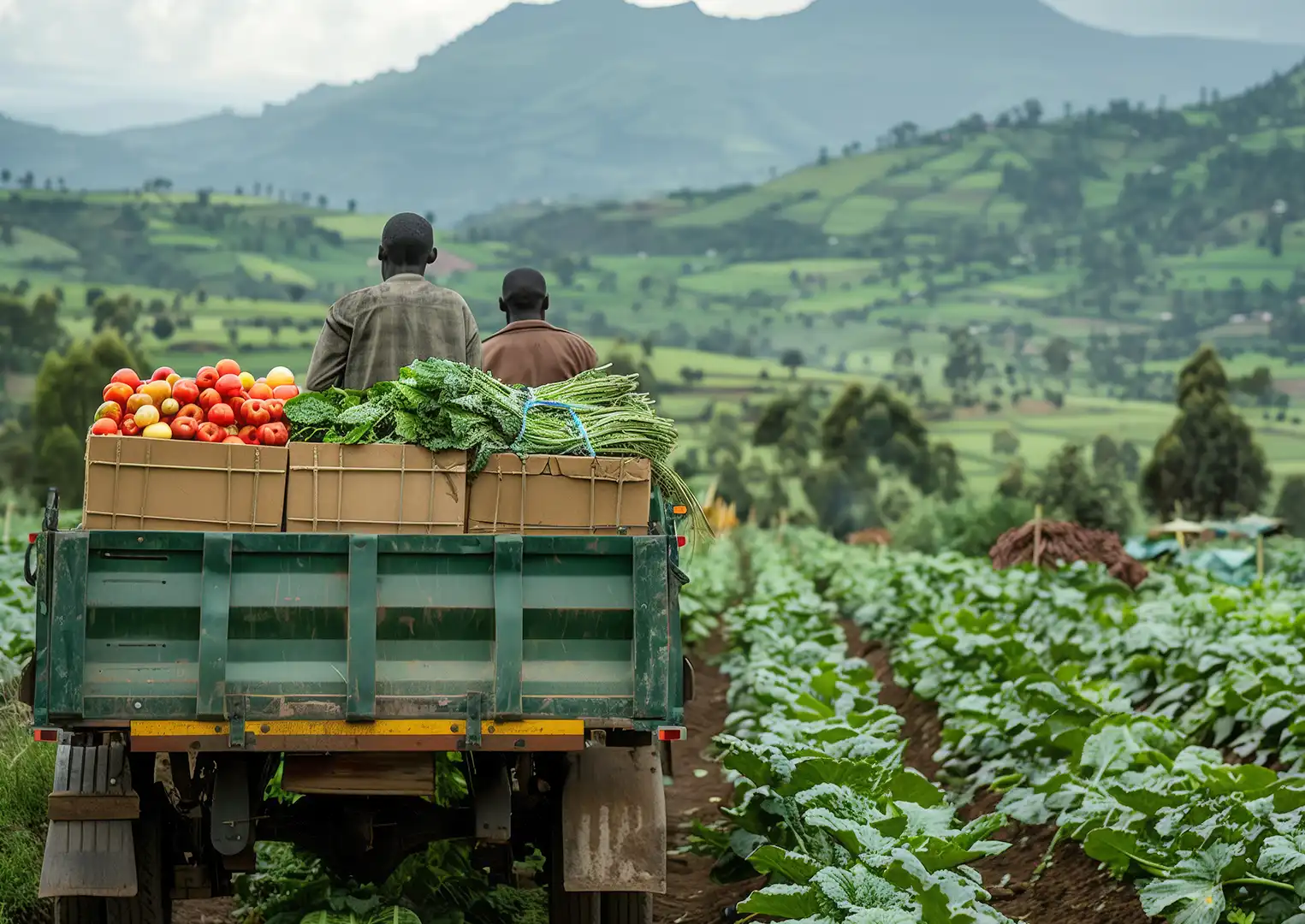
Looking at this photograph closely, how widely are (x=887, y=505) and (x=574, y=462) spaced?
60798 mm

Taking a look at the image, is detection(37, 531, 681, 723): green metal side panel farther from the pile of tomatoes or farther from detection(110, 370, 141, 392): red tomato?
detection(110, 370, 141, 392): red tomato

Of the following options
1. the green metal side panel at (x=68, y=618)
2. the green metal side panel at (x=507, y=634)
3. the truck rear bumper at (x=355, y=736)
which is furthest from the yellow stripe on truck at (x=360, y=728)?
the green metal side panel at (x=68, y=618)

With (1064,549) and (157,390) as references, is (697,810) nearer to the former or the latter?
(157,390)

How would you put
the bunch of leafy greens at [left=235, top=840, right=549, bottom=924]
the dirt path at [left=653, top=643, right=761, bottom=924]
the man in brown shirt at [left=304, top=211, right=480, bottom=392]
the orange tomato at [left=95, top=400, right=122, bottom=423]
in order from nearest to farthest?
1. the orange tomato at [left=95, top=400, right=122, bottom=423]
2. the bunch of leafy greens at [left=235, top=840, right=549, bottom=924]
3. the man in brown shirt at [left=304, top=211, right=480, bottom=392]
4. the dirt path at [left=653, top=643, right=761, bottom=924]

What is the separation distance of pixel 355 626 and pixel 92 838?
4.89ft

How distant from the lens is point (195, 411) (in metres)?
6.40

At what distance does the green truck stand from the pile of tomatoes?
47 cm

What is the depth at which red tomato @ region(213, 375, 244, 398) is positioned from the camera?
6473 millimetres

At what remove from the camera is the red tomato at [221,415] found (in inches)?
249

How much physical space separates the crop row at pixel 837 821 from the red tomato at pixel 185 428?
9.14ft

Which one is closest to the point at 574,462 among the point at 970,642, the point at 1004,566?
the point at 970,642

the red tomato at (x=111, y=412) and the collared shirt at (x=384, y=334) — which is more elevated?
the collared shirt at (x=384, y=334)

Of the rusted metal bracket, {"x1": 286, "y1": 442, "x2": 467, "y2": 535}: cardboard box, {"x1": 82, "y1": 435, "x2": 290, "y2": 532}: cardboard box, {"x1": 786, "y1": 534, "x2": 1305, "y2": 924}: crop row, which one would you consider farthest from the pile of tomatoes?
{"x1": 786, "y1": 534, "x2": 1305, "y2": 924}: crop row

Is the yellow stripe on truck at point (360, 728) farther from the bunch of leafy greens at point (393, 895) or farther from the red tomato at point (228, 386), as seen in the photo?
the red tomato at point (228, 386)
